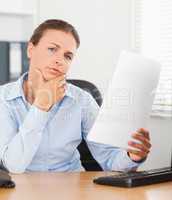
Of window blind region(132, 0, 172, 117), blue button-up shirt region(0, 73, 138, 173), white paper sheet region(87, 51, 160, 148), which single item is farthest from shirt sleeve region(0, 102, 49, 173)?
window blind region(132, 0, 172, 117)

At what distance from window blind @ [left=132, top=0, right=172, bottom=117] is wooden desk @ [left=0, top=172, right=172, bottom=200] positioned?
5.23 ft

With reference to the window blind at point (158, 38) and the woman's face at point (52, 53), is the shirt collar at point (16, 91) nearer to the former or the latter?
the woman's face at point (52, 53)

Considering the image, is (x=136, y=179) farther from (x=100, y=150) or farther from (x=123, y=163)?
(x=100, y=150)

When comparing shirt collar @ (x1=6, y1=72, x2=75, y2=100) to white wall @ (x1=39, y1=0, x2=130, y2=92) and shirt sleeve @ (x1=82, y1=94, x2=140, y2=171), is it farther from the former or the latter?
white wall @ (x1=39, y1=0, x2=130, y2=92)

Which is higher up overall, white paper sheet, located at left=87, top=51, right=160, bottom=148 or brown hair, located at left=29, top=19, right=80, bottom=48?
brown hair, located at left=29, top=19, right=80, bottom=48

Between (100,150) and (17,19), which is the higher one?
(17,19)

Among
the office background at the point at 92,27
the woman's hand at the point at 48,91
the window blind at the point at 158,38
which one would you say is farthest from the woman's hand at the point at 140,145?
the office background at the point at 92,27

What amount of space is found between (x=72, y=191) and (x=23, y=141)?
35cm

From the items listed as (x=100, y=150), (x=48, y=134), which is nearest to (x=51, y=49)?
(x=48, y=134)

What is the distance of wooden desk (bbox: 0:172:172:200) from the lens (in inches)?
45.4

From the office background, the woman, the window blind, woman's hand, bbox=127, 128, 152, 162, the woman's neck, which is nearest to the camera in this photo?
woman's hand, bbox=127, 128, 152, 162

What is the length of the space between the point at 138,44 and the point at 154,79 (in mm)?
1841

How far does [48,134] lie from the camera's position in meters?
1.66

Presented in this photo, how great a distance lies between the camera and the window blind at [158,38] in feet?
9.62
